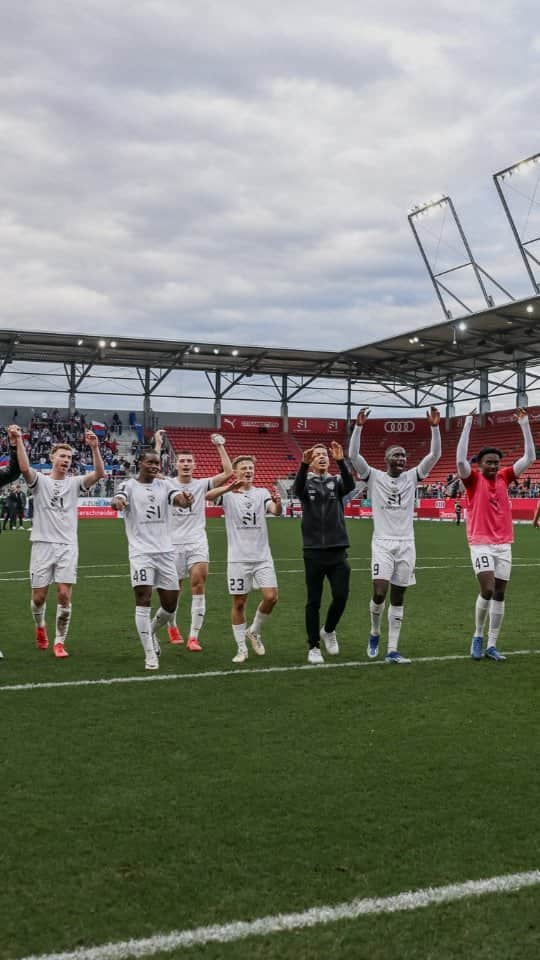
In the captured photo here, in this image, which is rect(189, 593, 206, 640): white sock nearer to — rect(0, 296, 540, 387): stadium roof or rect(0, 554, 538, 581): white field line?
rect(0, 554, 538, 581): white field line

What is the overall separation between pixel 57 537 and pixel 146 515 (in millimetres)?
1255

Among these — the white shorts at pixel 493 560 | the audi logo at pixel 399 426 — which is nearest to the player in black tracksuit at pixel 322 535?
the white shorts at pixel 493 560

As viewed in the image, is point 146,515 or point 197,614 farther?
point 197,614

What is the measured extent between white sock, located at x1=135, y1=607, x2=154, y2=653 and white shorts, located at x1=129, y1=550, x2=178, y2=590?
252 mm

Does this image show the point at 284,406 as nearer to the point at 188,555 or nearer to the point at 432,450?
the point at 188,555

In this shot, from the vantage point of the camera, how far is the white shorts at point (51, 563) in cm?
929

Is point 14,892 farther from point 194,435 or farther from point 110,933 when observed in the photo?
point 194,435

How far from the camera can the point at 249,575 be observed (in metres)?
9.32

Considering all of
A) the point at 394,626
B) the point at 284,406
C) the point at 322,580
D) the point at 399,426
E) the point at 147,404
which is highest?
the point at 284,406

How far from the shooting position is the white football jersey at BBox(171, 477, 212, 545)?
32.9 feet

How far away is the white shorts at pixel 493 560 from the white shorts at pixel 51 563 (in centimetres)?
412

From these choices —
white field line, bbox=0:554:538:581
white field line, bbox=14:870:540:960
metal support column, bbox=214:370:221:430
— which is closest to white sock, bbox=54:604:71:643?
white field line, bbox=14:870:540:960

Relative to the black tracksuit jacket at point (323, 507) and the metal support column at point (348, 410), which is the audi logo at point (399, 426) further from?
the black tracksuit jacket at point (323, 507)

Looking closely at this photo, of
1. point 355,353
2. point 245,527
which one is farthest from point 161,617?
point 355,353
